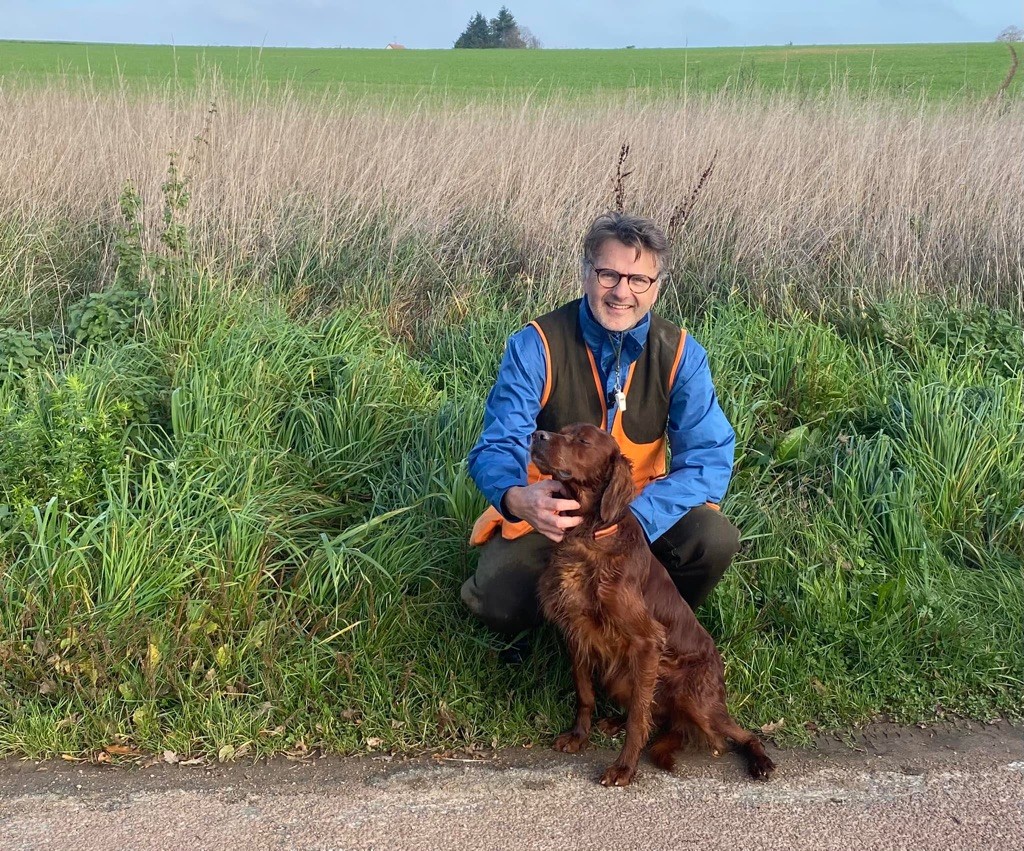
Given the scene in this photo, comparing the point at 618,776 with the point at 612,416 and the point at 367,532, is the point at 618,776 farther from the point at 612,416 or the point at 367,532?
the point at 367,532

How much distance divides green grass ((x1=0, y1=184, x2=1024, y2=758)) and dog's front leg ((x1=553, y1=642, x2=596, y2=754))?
11cm

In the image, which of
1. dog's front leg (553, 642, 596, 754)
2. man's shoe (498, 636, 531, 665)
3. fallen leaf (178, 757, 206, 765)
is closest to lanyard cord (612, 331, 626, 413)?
dog's front leg (553, 642, 596, 754)

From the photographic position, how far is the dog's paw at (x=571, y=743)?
309 cm

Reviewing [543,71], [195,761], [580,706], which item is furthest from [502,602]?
[543,71]

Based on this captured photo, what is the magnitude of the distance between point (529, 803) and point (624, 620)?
596 millimetres

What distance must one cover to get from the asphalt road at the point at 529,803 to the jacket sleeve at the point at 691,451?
31.5 inches

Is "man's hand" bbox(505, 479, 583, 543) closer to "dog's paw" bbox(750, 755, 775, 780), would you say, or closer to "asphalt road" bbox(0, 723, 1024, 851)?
"asphalt road" bbox(0, 723, 1024, 851)

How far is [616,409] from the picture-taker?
3.28m

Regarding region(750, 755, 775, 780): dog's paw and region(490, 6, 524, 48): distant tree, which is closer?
region(750, 755, 775, 780): dog's paw

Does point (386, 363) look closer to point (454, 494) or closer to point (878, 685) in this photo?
point (454, 494)

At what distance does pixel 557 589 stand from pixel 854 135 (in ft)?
18.3

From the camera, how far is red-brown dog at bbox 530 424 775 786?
2.89m

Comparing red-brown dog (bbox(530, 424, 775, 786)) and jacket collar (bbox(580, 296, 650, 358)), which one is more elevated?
jacket collar (bbox(580, 296, 650, 358))

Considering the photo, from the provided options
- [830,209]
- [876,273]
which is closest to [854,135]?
[830,209]
